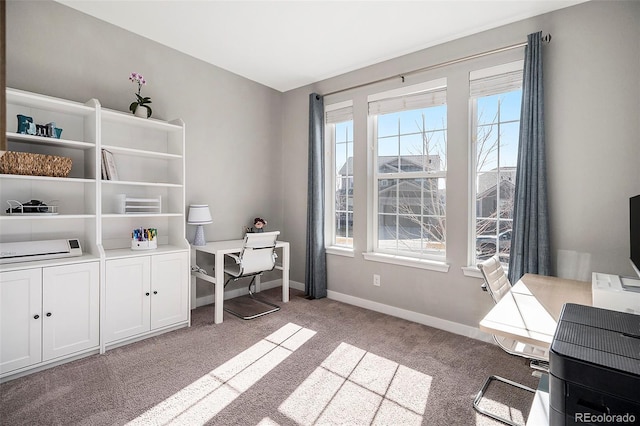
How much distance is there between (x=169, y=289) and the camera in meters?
2.89

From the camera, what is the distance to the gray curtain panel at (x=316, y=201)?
3.89 m

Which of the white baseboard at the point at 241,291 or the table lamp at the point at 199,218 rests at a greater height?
the table lamp at the point at 199,218

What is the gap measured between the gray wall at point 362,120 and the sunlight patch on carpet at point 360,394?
1036 millimetres

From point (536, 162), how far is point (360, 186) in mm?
1675

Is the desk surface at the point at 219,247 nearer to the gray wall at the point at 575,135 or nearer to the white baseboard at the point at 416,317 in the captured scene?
the white baseboard at the point at 416,317

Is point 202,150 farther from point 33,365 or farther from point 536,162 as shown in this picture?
point 536,162

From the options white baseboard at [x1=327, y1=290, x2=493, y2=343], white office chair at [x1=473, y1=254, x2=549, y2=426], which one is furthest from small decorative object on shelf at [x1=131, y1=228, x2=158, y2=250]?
white office chair at [x1=473, y1=254, x2=549, y2=426]

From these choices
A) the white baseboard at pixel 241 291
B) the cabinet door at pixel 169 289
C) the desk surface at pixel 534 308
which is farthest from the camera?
the white baseboard at pixel 241 291

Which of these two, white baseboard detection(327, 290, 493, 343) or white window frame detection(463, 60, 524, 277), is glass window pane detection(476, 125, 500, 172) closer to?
white window frame detection(463, 60, 524, 277)

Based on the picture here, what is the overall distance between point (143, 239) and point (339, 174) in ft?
7.33


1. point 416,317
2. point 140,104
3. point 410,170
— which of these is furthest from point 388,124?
point 140,104

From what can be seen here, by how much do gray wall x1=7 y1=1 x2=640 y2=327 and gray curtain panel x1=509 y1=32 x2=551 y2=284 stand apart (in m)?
0.13

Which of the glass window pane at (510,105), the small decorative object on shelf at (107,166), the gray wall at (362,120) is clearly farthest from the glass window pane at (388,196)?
the small decorative object on shelf at (107,166)

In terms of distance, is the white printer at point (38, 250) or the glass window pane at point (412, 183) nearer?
the white printer at point (38, 250)
